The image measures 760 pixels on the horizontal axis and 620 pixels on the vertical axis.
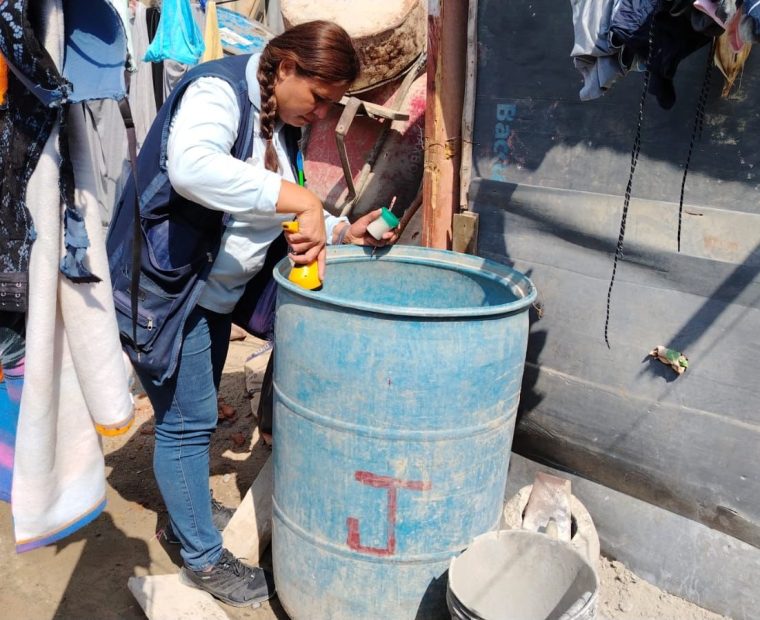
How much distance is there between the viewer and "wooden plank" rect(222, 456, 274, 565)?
286cm

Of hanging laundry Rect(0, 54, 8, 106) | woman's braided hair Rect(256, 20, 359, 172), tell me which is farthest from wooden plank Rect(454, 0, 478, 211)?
hanging laundry Rect(0, 54, 8, 106)

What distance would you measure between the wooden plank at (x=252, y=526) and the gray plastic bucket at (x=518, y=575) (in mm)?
985

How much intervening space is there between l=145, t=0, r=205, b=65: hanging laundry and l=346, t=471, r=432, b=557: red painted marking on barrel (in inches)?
155

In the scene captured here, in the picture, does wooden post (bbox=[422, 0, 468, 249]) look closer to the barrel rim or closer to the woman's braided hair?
the barrel rim

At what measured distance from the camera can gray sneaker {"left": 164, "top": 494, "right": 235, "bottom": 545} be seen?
3.02 meters

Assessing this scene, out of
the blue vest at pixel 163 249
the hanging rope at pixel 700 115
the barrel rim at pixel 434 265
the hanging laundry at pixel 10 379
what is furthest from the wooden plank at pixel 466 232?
the hanging laundry at pixel 10 379

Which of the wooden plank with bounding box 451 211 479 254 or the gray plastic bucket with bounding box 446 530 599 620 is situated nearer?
the gray plastic bucket with bounding box 446 530 599 620

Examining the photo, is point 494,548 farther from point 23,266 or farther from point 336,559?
point 23,266

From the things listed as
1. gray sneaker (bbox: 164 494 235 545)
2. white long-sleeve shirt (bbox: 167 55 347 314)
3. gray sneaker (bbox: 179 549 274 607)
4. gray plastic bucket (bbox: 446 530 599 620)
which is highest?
white long-sleeve shirt (bbox: 167 55 347 314)

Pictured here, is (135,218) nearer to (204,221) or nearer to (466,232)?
(204,221)

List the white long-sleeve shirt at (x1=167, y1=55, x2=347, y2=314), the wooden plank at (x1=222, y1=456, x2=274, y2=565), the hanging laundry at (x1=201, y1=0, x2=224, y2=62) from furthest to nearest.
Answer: the hanging laundry at (x1=201, y1=0, x2=224, y2=62), the wooden plank at (x1=222, y1=456, x2=274, y2=565), the white long-sleeve shirt at (x1=167, y1=55, x2=347, y2=314)

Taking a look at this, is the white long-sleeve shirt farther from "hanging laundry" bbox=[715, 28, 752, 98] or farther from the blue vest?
"hanging laundry" bbox=[715, 28, 752, 98]

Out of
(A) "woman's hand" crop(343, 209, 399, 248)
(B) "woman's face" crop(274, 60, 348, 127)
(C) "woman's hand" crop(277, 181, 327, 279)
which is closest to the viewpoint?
(C) "woman's hand" crop(277, 181, 327, 279)

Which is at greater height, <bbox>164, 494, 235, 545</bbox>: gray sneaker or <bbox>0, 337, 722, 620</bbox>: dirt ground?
<bbox>164, 494, 235, 545</bbox>: gray sneaker
